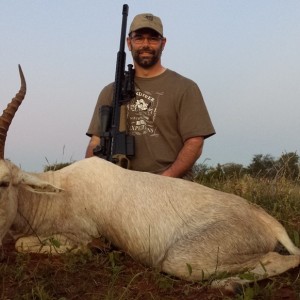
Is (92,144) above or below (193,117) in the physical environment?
below

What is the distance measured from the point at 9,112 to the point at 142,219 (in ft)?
4.62

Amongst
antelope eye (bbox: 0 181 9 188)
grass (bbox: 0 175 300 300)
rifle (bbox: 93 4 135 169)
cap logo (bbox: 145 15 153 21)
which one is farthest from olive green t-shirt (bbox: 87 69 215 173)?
antelope eye (bbox: 0 181 9 188)

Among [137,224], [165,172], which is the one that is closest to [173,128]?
[165,172]

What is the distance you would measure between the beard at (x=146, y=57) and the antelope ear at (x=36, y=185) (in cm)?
252

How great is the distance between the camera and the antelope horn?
427 centimetres

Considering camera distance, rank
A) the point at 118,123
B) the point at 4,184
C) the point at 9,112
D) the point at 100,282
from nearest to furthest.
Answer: the point at 100,282 < the point at 4,184 < the point at 9,112 < the point at 118,123

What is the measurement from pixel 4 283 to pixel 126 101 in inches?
120

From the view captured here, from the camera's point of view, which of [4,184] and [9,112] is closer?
[4,184]

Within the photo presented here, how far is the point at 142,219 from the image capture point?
4.25 metres

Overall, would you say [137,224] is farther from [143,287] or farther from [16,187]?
[16,187]

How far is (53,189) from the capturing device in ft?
14.7

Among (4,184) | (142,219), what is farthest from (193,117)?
(4,184)

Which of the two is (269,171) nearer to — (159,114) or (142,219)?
(159,114)

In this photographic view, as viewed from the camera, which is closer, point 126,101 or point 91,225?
point 91,225
